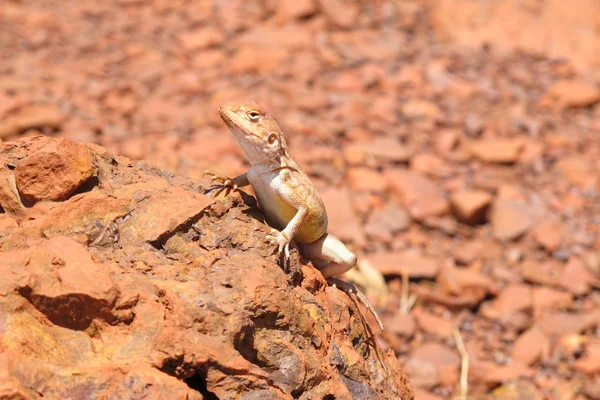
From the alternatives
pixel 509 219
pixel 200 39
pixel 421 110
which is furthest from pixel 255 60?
pixel 509 219

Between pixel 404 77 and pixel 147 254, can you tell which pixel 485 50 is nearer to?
pixel 404 77

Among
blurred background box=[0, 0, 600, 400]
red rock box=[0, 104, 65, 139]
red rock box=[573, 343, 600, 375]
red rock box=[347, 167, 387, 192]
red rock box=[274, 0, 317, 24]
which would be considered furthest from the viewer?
red rock box=[274, 0, 317, 24]

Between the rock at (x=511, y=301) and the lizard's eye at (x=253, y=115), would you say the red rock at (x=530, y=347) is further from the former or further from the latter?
the lizard's eye at (x=253, y=115)

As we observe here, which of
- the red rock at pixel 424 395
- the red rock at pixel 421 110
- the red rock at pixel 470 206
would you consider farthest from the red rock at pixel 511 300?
the red rock at pixel 421 110

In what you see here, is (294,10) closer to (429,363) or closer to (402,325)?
(402,325)

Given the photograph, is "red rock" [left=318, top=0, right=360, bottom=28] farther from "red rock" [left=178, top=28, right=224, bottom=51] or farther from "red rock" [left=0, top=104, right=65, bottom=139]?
"red rock" [left=0, top=104, right=65, bottom=139]

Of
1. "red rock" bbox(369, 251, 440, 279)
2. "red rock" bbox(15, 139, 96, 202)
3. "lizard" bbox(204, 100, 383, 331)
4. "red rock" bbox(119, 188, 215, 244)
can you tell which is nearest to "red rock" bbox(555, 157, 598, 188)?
"red rock" bbox(369, 251, 440, 279)

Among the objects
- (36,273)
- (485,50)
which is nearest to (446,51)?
(485,50)
